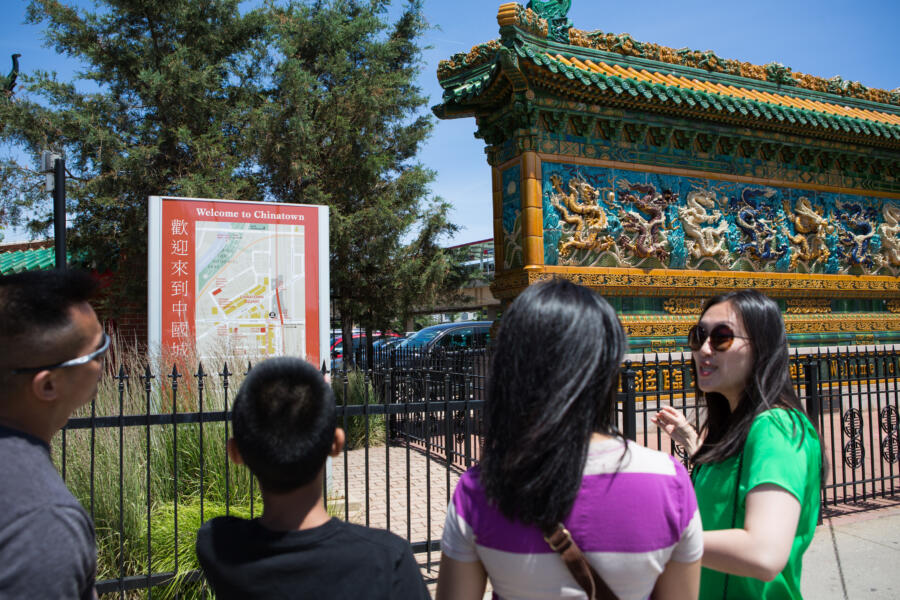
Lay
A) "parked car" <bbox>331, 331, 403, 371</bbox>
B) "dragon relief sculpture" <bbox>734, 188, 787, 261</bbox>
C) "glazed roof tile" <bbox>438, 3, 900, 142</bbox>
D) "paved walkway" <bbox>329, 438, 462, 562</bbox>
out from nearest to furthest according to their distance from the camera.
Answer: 1. "paved walkway" <bbox>329, 438, 462, 562</bbox>
2. "glazed roof tile" <bbox>438, 3, 900, 142</bbox>
3. "dragon relief sculpture" <bbox>734, 188, 787, 261</bbox>
4. "parked car" <bbox>331, 331, 403, 371</bbox>

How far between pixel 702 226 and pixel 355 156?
6750mm

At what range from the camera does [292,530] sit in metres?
1.44

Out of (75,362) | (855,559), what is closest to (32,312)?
(75,362)

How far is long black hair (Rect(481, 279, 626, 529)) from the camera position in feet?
4.27

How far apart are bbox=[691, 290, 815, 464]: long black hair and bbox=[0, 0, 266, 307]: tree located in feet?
33.3

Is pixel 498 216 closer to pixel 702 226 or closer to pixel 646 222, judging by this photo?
pixel 646 222

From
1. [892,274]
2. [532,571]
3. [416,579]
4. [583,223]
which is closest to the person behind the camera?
[532,571]

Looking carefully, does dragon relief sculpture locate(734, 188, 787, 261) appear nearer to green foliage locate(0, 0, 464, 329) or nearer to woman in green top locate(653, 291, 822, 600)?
green foliage locate(0, 0, 464, 329)

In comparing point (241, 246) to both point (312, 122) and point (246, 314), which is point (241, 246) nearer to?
point (246, 314)

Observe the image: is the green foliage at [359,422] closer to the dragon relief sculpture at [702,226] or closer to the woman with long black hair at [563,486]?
the dragon relief sculpture at [702,226]

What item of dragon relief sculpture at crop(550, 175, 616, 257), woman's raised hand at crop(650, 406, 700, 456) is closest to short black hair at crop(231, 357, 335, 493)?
woman's raised hand at crop(650, 406, 700, 456)


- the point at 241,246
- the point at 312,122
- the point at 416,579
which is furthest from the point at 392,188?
the point at 416,579

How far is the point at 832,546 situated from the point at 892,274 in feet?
32.4

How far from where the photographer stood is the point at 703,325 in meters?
2.18
